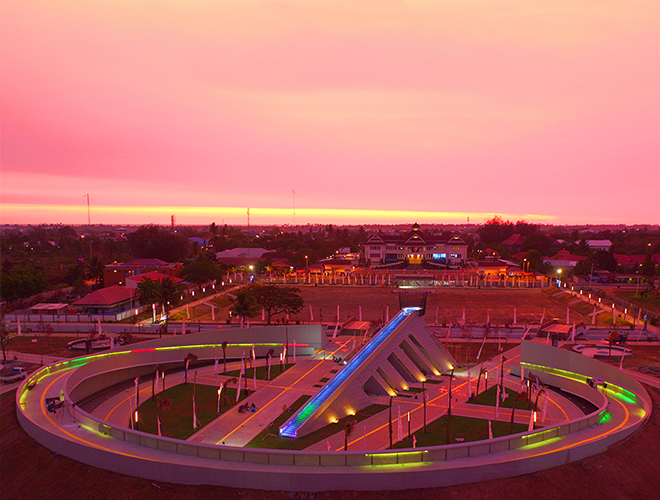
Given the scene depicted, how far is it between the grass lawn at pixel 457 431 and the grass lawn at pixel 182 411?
544 inches

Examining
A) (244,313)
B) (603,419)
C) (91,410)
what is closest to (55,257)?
(244,313)

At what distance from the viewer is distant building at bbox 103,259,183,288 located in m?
98.8

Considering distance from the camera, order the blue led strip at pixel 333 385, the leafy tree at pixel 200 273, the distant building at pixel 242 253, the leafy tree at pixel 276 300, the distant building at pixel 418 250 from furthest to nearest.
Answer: the distant building at pixel 242 253
the distant building at pixel 418 250
the leafy tree at pixel 200 273
the leafy tree at pixel 276 300
the blue led strip at pixel 333 385

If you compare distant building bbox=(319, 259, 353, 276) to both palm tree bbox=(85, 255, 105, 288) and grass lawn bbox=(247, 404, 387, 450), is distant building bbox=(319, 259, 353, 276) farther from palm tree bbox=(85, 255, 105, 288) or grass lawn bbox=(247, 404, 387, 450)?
grass lawn bbox=(247, 404, 387, 450)

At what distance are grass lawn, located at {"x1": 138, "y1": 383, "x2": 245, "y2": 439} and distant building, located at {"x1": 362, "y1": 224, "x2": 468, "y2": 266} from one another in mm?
113231

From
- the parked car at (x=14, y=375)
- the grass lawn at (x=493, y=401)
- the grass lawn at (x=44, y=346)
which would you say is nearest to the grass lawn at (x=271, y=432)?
the grass lawn at (x=493, y=401)

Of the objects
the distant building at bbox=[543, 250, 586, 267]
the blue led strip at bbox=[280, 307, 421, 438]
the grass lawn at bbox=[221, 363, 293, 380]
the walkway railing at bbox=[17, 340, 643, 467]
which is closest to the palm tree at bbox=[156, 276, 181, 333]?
the grass lawn at bbox=[221, 363, 293, 380]

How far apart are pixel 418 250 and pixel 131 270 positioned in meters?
85.0

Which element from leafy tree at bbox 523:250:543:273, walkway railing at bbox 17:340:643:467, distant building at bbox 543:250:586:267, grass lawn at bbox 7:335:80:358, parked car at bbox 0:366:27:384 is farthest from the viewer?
distant building at bbox 543:250:586:267

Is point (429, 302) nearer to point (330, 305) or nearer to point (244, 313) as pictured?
point (330, 305)

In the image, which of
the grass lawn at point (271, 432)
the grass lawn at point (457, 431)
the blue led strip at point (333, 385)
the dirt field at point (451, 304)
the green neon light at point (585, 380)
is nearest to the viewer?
the grass lawn at point (271, 432)

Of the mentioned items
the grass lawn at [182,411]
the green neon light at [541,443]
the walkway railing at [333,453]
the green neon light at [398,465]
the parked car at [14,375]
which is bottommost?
the grass lawn at [182,411]

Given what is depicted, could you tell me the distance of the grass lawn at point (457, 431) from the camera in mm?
30031

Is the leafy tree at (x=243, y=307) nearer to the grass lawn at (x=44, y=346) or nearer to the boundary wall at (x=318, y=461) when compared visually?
the grass lawn at (x=44, y=346)
